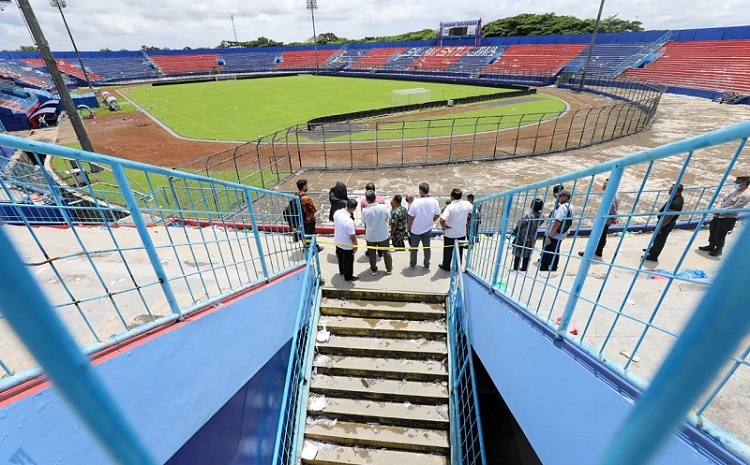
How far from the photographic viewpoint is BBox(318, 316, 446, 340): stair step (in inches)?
241

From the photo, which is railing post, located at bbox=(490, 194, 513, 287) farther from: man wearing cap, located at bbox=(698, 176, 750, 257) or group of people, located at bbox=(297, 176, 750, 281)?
man wearing cap, located at bbox=(698, 176, 750, 257)

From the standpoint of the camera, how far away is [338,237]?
6.59 m

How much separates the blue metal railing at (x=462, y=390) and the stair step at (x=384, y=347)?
29 centimetres

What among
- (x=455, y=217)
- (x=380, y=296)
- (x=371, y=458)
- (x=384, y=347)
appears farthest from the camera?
(x=455, y=217)

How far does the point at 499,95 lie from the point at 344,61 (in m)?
52.7

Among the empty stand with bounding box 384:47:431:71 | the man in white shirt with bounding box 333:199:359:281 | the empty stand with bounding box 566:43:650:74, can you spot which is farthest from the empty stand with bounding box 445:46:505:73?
the man in white shirt with bounding box 333:199:359:281

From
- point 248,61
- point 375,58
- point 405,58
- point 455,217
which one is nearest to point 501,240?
point 455,217

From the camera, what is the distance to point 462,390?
5.44 metres

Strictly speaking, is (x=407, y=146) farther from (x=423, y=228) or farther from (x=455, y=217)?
(x=455, y=217)

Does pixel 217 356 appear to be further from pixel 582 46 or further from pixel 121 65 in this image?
pixel 121 65

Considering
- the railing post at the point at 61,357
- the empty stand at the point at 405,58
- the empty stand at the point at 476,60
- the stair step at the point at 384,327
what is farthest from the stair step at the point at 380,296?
the empty stand at the point at 405,58

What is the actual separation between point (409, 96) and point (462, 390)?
31.2 metres

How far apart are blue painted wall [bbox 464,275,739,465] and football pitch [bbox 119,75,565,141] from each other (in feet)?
73.2

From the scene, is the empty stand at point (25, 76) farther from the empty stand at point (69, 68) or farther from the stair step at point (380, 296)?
the stair step at point (380, 296)
